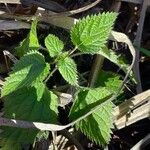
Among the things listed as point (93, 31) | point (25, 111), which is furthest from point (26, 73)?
point (93, 31)

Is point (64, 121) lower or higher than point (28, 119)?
lower

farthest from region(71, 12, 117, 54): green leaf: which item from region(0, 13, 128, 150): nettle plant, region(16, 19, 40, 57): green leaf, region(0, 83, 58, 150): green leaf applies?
region(0, 83, 58, 150): green leaf

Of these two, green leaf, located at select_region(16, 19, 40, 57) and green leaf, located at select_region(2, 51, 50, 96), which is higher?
green leaf, located at select_region(16, 19, 40, 57)

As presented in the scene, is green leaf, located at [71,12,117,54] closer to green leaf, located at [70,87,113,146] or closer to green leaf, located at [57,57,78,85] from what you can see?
green leaf, located at [57,57,78,85]

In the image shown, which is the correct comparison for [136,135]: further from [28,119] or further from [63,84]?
[28,119]

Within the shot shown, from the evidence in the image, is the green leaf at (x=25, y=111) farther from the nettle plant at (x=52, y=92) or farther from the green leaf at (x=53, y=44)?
the green leaf at (x=53, y=44)

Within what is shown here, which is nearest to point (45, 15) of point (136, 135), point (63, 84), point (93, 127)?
point (63, 84)

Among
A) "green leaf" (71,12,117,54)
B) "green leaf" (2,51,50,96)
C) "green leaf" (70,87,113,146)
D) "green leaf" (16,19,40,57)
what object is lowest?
"green leaf" (70,87,113,146)
